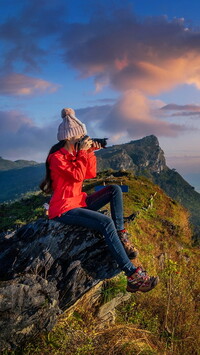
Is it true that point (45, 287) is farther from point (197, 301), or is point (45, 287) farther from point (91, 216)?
point (197, 301)

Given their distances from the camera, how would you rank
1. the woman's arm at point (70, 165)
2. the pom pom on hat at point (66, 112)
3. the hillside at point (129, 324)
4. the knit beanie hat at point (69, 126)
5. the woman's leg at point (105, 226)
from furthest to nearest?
1. the pom pom on hat at point (66, 112)
2. the knit beanie hat at point (69, 126)
3. the woman's arm at point (70, 165)
4. the woman's leg at point (105, 226)
5. the hillside at point (129, 324)

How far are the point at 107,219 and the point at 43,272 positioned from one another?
128cm

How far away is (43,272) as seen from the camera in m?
5.26

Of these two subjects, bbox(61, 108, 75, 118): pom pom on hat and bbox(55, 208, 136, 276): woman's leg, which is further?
bbox(61, 108, 75, 118): pom pom on hat

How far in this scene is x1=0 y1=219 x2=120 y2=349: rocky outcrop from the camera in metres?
4.25

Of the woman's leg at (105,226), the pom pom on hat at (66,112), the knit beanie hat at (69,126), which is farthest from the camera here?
the pom pom on hat at (66,112)

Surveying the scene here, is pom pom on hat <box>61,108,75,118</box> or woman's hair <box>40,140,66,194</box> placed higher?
pom pom on hat <box>61,108,75,118</box>

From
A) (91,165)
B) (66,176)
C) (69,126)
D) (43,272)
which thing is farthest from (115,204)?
(43,272)

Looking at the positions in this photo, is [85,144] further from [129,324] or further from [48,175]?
[129,324]

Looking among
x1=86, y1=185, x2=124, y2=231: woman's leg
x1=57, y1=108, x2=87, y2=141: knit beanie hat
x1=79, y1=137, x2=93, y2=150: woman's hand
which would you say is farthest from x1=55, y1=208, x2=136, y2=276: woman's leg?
x1=57, y1=108, x2=87, y2=141: knit beanie hat

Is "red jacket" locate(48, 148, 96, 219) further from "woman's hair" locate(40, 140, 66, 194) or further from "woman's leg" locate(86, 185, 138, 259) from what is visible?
"woman's leg" locate(86, 185, 138, 259)

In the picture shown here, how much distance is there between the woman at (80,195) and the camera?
5.48m

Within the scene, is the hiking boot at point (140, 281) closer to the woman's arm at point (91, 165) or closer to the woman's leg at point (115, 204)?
the woman's leg at point (115, 204)

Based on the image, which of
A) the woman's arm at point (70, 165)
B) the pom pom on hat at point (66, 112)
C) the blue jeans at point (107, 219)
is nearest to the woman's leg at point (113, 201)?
the blue jeans at point (107, 219)
